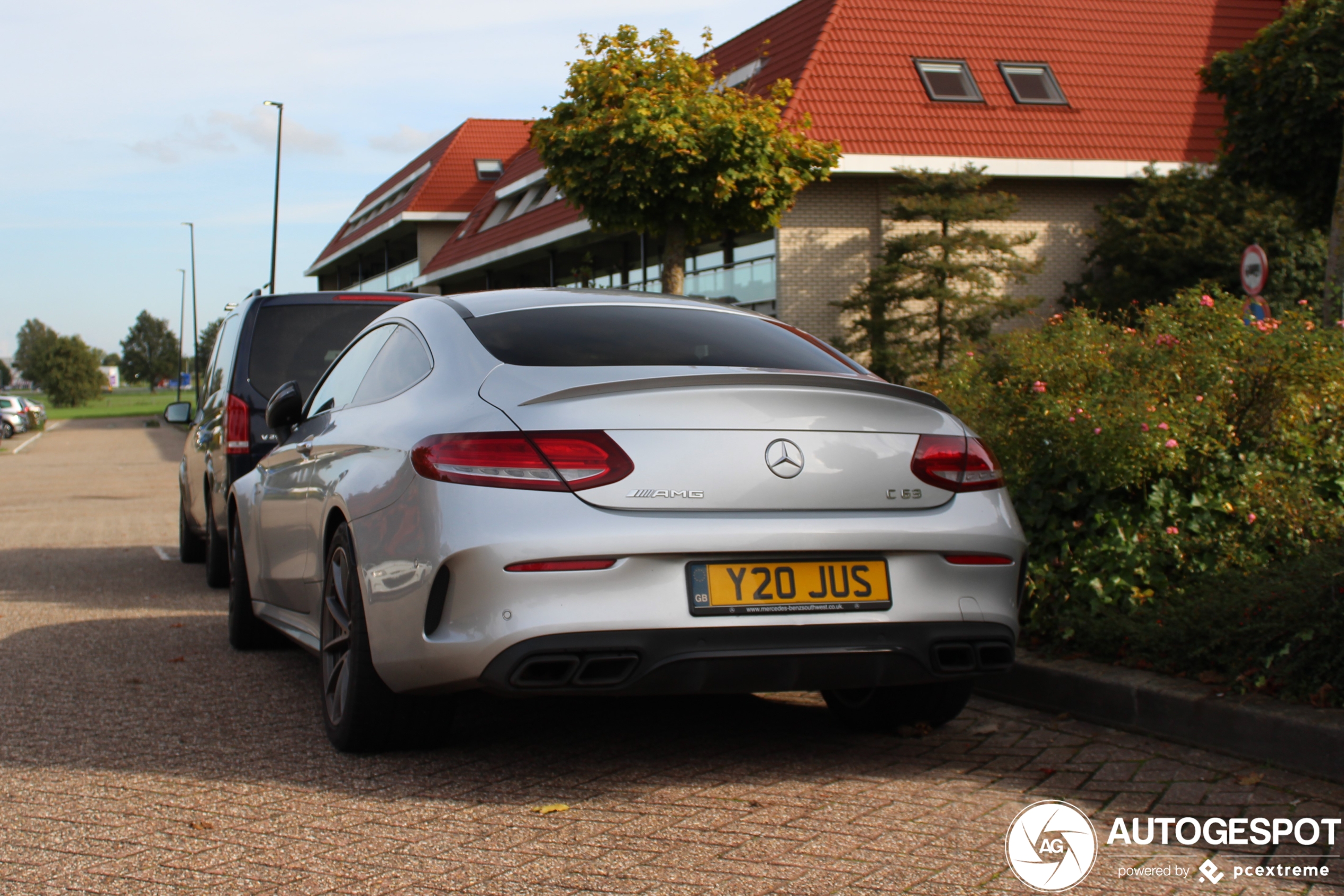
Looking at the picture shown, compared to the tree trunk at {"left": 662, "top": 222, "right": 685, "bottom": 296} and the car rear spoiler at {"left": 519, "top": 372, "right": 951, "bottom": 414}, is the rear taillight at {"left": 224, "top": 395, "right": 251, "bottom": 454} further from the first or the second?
the tree trunk at {"left": 662, "top": 222, "right": 685, "bottom": 296}

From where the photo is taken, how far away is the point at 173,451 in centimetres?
3725

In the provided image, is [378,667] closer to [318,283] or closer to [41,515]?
[41,515]

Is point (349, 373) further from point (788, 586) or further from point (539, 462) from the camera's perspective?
point (788, 586)

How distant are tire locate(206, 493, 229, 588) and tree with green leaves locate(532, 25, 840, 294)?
239 inches

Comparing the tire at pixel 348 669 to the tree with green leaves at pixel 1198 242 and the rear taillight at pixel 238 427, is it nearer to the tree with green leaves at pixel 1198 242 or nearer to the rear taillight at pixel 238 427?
the rear taillight at pixel 238 427

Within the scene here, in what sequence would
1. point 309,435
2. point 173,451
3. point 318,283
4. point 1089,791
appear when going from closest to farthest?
point 1089,791
point 309,435
point 173,451
point 318,283

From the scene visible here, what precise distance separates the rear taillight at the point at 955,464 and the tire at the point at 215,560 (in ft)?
20.1

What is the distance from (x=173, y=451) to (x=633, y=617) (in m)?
36.2

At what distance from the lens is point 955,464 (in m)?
4.04

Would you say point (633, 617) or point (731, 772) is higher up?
point (633, 617)

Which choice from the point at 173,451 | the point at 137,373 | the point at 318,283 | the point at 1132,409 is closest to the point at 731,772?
the point at 1132,409

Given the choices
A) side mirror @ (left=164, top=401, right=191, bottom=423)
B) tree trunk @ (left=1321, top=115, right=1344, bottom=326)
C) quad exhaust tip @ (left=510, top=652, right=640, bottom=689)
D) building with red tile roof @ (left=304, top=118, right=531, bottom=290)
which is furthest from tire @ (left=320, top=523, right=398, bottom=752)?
building with red tile roof @ (left=304, top=118, right=531, bottom=290)

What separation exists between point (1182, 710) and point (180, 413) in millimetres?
7294

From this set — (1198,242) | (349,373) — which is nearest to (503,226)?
(1198,242)
